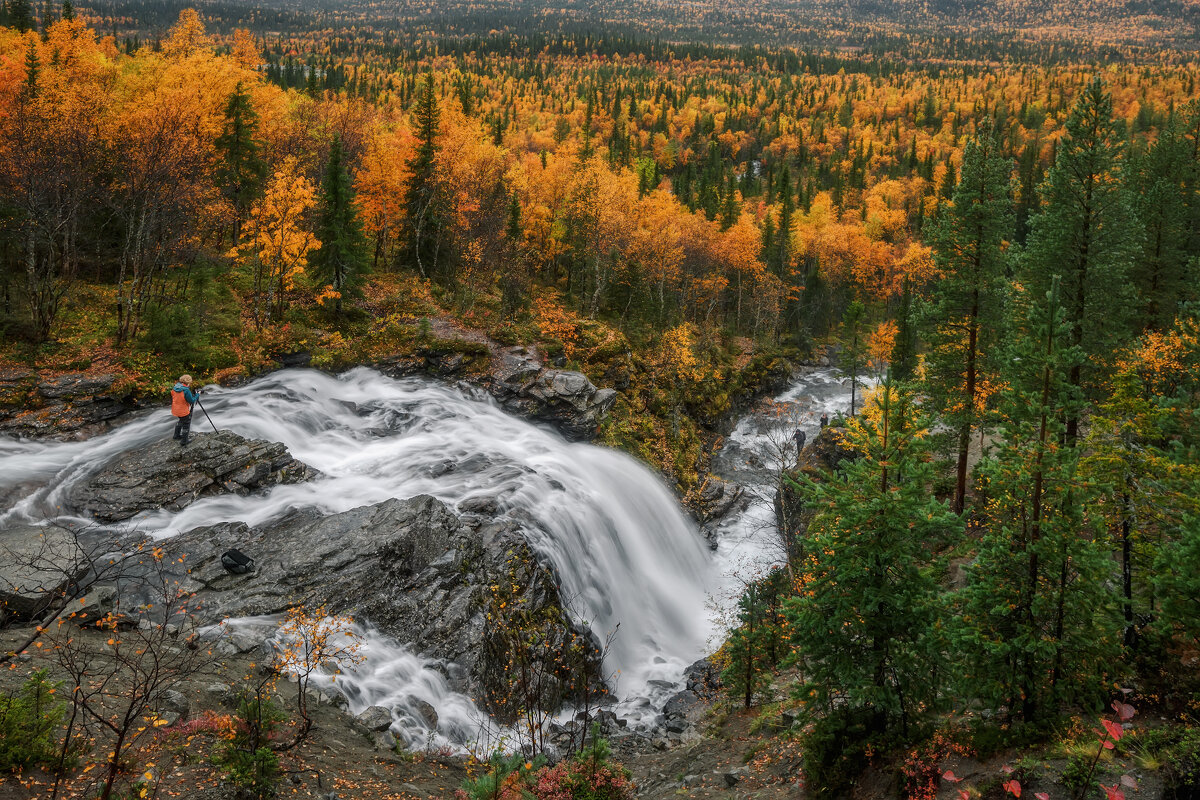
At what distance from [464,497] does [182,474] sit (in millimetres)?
9182

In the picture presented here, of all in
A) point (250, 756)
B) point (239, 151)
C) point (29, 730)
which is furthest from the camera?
point (239, 151)

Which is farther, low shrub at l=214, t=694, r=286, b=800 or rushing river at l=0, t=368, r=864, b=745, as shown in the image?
rushing river at l=0, t=368, r=864, b=745

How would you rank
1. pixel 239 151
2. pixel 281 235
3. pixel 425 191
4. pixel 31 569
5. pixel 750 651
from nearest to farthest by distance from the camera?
pixel 31 569 → pixel 750 651 → pixel 281 235 → pixel 239 151 → pixel 425 191

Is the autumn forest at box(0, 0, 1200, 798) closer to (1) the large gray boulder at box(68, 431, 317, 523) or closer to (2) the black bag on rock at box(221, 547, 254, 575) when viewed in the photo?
(1) the large gray boulder at box(68, 431, 317, 523)

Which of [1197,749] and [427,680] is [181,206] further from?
[1197,749]

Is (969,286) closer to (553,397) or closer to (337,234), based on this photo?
(553,397)

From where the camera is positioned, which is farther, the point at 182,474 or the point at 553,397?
the point at 553,397

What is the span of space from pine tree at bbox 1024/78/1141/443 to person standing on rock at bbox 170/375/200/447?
93.6 ft

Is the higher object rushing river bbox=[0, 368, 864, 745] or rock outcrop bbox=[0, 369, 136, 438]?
rock outcrop bbox=[0, 369, 136, 438]

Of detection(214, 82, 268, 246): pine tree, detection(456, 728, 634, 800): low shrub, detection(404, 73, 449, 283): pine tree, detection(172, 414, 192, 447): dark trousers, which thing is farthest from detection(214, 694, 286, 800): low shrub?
detection(404, 73, 449, 283): pine tree

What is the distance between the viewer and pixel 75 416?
74.9 ft

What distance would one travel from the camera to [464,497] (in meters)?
23.1

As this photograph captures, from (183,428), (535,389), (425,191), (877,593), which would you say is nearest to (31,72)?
(425,191)

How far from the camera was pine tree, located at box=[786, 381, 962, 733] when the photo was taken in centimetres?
1125
